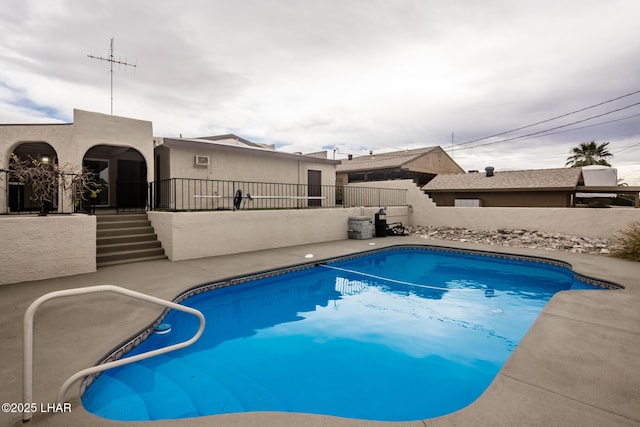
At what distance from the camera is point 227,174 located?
41.7 ft

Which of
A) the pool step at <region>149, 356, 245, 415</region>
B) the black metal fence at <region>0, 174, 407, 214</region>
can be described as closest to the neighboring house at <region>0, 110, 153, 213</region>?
the black metal fence at <region>0, 174, 407, 214</region>

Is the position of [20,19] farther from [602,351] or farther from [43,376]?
[602,351]

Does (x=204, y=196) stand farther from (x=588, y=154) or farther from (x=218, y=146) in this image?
(x=588, y=154)

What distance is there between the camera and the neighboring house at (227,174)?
11.3 meters

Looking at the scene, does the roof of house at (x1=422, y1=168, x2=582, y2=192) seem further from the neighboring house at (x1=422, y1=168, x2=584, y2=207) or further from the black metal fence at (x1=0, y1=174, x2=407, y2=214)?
the black metal fence at (x1=0, y1=174, x2=407, y2=214)

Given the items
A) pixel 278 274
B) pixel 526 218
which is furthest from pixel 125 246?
pixel 526 218

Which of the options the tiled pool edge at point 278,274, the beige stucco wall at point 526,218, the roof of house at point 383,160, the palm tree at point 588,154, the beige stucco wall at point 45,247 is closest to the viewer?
the tiled pool edge at point 278,274

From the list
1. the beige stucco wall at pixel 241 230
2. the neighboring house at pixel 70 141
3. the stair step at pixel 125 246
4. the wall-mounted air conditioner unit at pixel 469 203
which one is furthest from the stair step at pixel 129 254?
the wall-mounted air conditioner unit at pixel 469 203

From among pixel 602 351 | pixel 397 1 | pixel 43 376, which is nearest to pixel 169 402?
pixel 43 376

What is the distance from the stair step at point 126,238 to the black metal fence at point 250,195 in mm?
1227

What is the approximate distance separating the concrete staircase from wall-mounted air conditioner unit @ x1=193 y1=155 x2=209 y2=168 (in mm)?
3002

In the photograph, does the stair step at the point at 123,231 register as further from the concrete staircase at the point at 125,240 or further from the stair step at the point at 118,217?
the stair step at the point at 118,217

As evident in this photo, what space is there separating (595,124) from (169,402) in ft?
85.0

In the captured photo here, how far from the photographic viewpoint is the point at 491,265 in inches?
395
